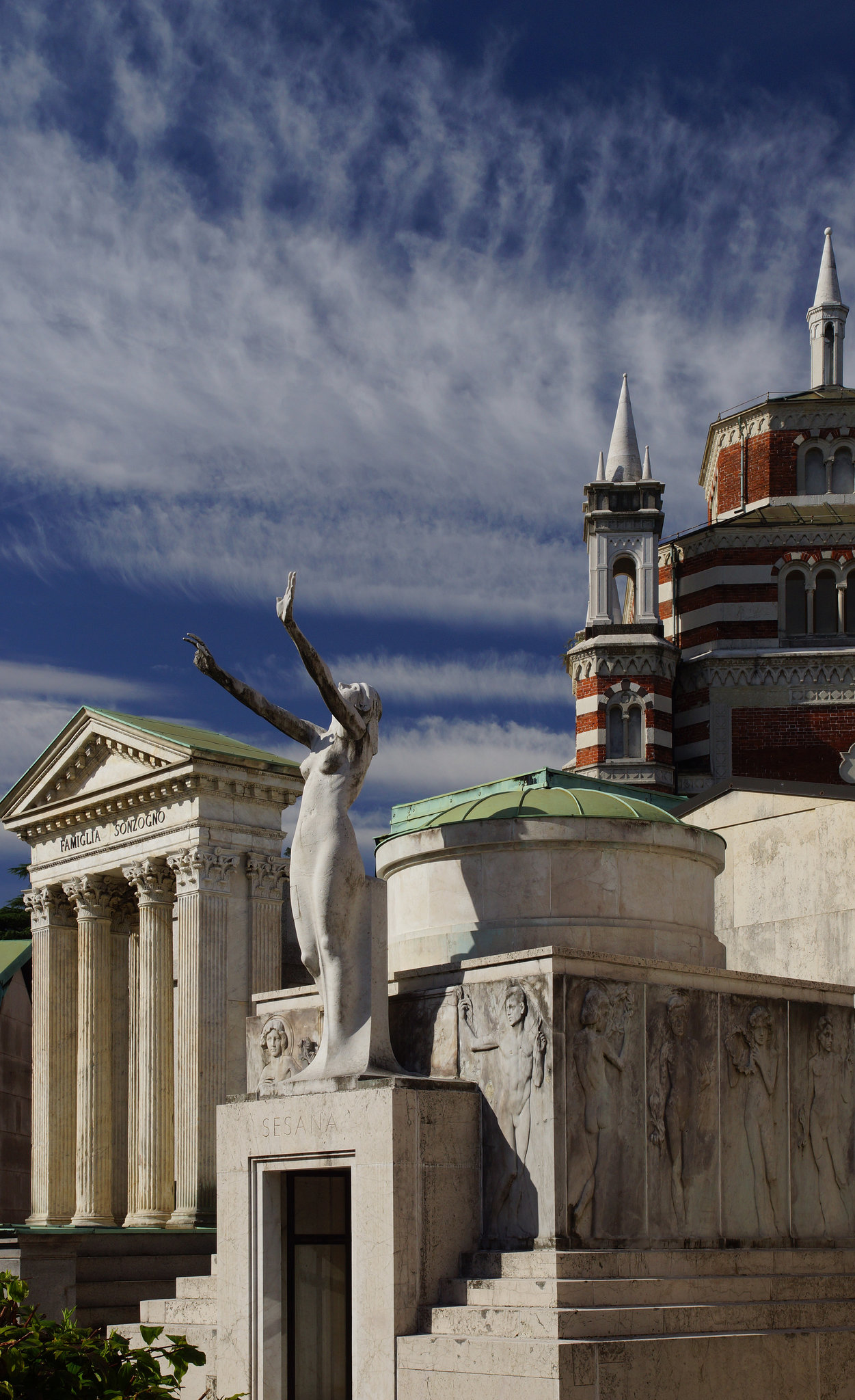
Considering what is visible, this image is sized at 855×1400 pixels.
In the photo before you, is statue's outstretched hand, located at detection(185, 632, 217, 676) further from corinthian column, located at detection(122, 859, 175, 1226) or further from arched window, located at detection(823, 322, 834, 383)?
arched window, located at detection(823, 322, 834, 383)

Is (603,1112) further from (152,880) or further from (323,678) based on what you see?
(152,880)

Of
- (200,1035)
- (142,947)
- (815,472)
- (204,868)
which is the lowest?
(200,1035)

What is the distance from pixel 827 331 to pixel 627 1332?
172ft

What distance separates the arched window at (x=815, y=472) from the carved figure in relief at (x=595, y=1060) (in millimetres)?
45330

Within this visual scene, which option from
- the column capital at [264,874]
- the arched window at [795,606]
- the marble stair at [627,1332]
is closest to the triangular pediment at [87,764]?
the column capital at [264,874]

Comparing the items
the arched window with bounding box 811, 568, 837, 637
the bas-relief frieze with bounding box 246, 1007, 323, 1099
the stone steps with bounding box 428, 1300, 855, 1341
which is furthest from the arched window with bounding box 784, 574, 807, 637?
the stone steps with bounding box 428, 1300, 855, 1341

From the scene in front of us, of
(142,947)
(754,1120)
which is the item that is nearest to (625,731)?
(142,947)

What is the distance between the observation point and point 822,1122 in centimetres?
1911

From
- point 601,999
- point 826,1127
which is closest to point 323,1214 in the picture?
point 601,999

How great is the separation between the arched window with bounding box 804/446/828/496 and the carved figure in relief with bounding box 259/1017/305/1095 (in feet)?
144

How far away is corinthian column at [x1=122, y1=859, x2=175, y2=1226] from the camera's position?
38.4 metres

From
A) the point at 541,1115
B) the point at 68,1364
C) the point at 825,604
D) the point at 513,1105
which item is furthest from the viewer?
the point at 825,604

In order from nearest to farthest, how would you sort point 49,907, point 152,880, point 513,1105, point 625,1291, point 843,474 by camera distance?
point 625,1291, point 513,1105, point 152,880, point 49,907, point 843,474

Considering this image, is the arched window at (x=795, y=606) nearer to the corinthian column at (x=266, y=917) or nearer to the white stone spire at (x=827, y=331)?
the white stone spire at (x=827, y=331)
